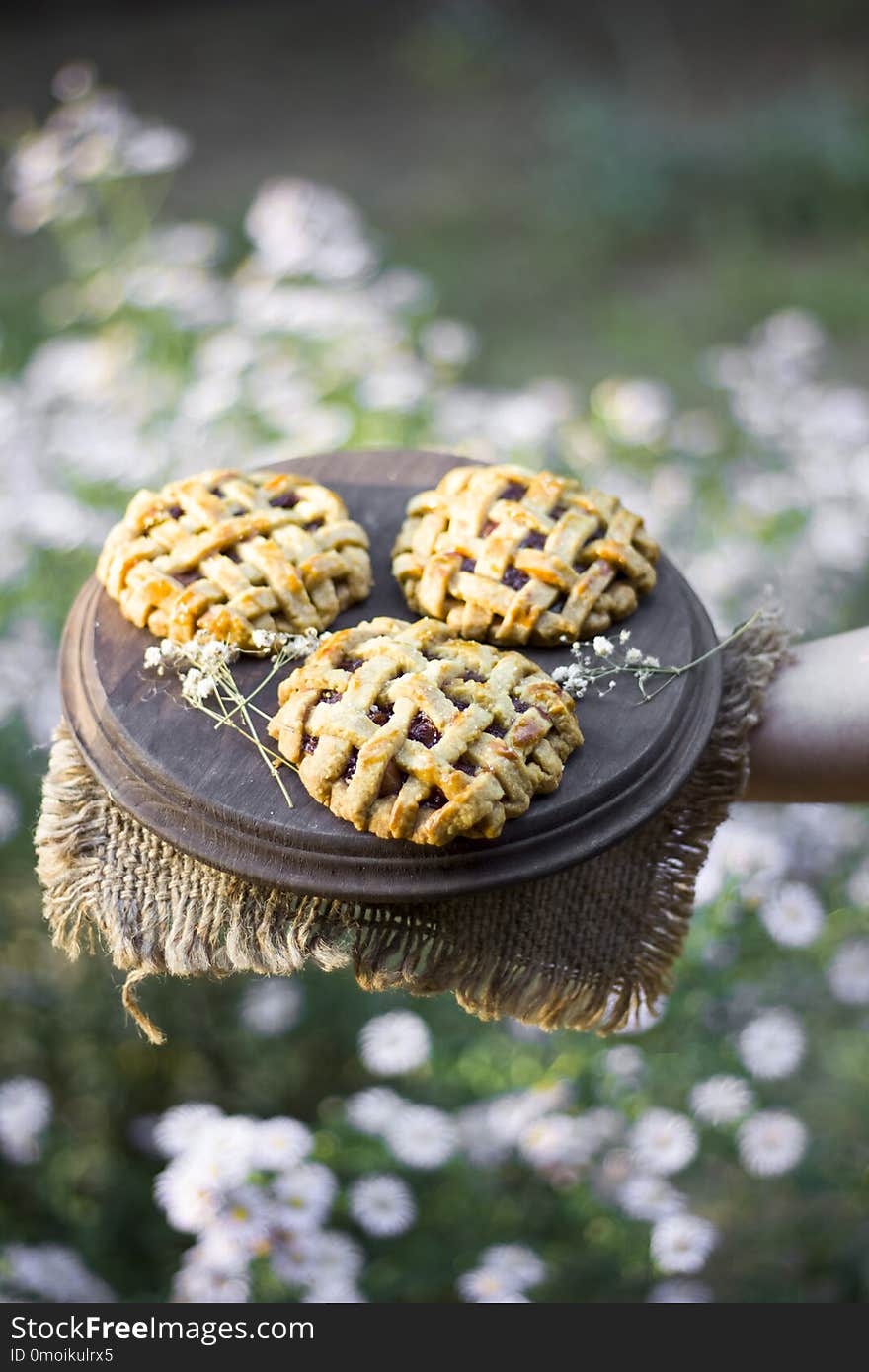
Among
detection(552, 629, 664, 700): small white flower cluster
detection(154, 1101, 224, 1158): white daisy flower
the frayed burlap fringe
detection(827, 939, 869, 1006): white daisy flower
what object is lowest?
detection(827, 939, 869, 1006): white daisy flower

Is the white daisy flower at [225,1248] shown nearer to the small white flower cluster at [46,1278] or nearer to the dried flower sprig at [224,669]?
the small white flower cluster at [46,1278]

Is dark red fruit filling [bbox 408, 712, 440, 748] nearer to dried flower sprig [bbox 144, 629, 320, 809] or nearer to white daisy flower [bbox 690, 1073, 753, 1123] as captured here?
dried flower sprig [bbox 144, 629, 320, 809]

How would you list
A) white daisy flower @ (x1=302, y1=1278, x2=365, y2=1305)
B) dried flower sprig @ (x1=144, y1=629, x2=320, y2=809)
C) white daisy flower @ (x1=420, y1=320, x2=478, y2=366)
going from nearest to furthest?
1. dried flower sprig @ (x1=144, y1=629, x2=320, y2=809)
2. white daisy flower @ (x1=302, y1=1278, x2=365, y2=1305)
3. white daisy flower @ (x1=420, y1=320, x2=478, y2=366)

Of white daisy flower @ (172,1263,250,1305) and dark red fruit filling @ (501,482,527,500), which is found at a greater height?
dark red fruit filling @ (501,482,527,500)

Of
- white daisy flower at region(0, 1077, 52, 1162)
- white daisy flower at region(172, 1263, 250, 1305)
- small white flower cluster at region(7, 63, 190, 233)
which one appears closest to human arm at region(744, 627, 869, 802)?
white daisy flower at region(172, 1263, 250, 1305)

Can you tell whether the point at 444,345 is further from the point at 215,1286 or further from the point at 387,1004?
the point at 215,1286

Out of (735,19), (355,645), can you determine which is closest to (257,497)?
(355,645)

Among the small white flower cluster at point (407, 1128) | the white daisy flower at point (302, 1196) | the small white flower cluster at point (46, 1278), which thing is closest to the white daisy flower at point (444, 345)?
the small white flower cluster at point (407, 1128)
